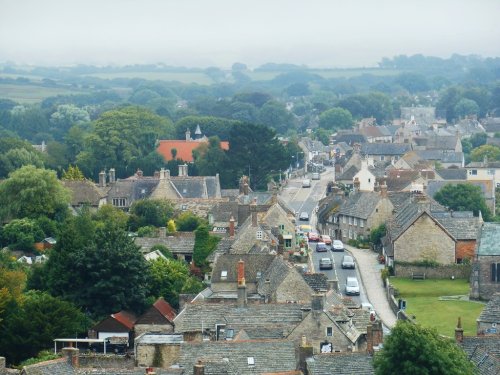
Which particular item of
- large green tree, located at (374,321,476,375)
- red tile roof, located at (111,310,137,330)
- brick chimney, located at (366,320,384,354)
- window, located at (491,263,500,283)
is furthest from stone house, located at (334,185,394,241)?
large green tree, located at (374,321,476,375)

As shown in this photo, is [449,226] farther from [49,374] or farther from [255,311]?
[49,374]

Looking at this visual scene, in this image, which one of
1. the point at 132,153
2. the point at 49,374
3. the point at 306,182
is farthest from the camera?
the point at 132,153

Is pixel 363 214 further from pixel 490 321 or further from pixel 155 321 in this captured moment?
pixel 490 321

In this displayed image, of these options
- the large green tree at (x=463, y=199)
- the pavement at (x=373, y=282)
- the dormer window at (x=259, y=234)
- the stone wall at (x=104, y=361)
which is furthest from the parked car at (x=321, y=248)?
the stone wall at (x=104, y=361)

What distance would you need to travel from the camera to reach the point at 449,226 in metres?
87.4

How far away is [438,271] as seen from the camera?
3366 inches

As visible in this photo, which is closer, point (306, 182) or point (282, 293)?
point (282, 293)

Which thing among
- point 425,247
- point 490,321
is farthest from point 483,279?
point 490,321

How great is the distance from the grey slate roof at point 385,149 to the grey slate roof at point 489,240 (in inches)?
3206

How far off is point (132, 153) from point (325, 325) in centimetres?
9293

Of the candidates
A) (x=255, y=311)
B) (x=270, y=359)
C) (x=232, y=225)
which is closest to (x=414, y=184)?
(x=232, y=225)

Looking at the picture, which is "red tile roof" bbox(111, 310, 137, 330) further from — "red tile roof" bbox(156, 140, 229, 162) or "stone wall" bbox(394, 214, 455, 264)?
"red tile roof" bbox(156, 140, 229, 162)

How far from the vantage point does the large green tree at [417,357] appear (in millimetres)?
51250

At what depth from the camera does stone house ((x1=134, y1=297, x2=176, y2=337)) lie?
68.1 metres
